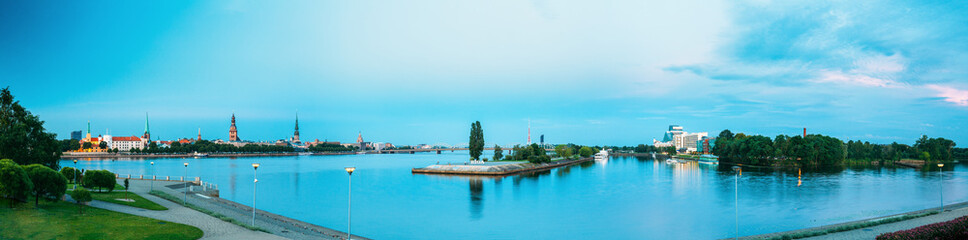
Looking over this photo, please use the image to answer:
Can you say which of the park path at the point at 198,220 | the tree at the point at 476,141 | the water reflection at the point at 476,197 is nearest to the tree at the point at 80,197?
the park path at the point at 198,220

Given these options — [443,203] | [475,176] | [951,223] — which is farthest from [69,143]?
[951,223]

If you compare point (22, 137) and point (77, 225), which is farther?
point (22, 137)

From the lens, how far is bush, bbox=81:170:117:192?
81.4ft

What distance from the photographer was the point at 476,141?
262 ft

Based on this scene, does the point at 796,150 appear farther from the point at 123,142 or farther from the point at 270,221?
the point at 123,142

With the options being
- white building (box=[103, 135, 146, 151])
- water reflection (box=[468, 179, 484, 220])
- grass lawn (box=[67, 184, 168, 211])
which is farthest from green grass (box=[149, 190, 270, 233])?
white building (box=[103, 135, 146, 151])

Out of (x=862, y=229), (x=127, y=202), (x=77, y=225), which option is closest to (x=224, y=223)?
(x=77, y=225)

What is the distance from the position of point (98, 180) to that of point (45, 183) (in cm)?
722

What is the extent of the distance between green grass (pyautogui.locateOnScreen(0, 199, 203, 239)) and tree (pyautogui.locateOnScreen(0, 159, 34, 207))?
1.74 ft

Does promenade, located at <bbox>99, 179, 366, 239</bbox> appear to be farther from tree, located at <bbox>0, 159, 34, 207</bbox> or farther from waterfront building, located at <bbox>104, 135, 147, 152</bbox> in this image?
waterfront building, located at <bbox>104, 135, 147, 152</bbox>

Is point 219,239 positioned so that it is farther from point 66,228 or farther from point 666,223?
point 666,223

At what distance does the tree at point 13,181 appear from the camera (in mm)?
17297

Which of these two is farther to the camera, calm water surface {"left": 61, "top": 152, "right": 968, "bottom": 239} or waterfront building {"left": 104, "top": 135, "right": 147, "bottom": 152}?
waterfront building {"left": 104, "top": 135, "right": 147, "bottom": 152}

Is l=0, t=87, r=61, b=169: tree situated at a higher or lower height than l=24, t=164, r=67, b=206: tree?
higher
